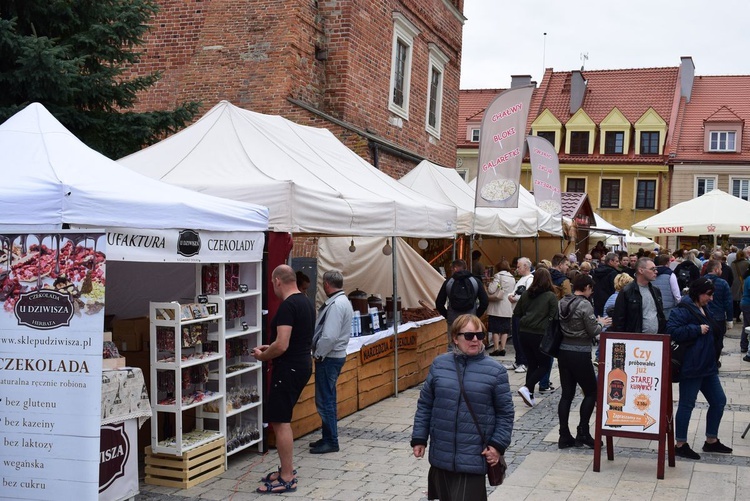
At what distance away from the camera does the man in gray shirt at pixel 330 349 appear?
26.4 ft

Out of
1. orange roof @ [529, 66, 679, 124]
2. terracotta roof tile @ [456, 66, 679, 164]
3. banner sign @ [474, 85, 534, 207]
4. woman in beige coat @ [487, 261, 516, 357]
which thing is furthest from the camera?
orange roof @ [529, 66, 679, 124]

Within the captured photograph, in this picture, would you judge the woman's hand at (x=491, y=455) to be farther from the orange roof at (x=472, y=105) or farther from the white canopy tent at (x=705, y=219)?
the orange roof at (x=472, y=105)

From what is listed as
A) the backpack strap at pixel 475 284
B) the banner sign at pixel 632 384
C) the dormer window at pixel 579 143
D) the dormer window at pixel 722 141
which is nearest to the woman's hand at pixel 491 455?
the banner sign at pixel 632 384

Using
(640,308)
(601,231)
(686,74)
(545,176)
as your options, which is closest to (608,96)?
(686,74)

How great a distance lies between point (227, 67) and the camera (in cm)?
1614

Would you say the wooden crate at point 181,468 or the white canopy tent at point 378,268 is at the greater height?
the white canopy tent at point 378,268

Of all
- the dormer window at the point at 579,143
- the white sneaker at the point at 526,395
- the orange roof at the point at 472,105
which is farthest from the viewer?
the orange roof at the point at 472,105

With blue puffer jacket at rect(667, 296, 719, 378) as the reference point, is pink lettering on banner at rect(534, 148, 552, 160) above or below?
above

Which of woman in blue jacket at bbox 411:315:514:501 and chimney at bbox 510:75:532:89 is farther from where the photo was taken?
chimney at bbox 510:75:532:89

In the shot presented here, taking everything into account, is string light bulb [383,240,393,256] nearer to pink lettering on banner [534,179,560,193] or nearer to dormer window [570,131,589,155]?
pink lettering on banner [534,179,560,193]

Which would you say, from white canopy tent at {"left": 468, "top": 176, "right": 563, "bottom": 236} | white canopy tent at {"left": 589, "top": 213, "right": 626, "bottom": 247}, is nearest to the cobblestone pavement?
white canopy tent at {"left": 468, "top": 176, "right": 563, "bottom": 236}

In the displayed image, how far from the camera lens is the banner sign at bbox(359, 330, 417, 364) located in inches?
402

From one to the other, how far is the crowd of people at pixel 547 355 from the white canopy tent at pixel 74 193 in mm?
2454

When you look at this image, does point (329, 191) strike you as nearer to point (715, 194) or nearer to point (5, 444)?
point (5, 444)
